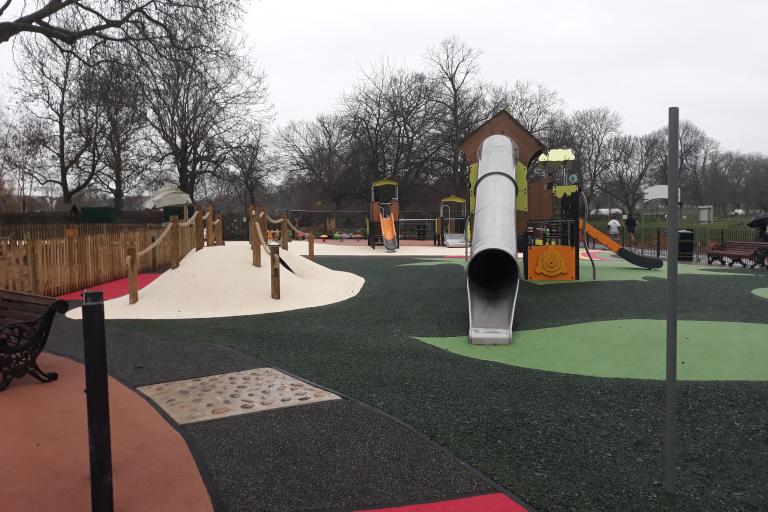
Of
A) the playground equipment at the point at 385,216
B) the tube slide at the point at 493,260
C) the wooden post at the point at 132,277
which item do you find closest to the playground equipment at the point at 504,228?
the tube slide at the point at 493,260

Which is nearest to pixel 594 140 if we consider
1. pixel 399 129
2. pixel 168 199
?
pixel 399 129

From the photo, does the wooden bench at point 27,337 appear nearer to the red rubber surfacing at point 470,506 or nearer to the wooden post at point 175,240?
the red rubber surfacing at point 470,506

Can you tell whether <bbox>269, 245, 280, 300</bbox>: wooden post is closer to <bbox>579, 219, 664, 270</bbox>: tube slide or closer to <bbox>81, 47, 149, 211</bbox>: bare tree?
<bbox>81, 47, 149, 211</bbox>: bare tree

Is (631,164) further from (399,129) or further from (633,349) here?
(633,349)

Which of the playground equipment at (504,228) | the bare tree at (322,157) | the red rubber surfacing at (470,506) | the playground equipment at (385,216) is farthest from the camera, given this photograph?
the bare tree at (322,157)

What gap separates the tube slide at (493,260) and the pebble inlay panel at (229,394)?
2901 mm

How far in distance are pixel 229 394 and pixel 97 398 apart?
2.45 metres

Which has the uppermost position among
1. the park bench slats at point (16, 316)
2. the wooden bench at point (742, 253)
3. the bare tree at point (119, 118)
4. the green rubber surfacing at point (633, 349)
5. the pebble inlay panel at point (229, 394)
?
the bare tree at point (119, 118)

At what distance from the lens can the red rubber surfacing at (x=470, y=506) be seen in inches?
119

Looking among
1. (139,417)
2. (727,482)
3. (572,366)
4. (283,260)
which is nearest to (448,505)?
(727,482)

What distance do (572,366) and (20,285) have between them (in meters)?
10.9

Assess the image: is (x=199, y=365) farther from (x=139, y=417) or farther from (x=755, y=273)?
(x=755, y=273)

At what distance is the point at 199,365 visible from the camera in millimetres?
6188

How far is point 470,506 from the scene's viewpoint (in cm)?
306
